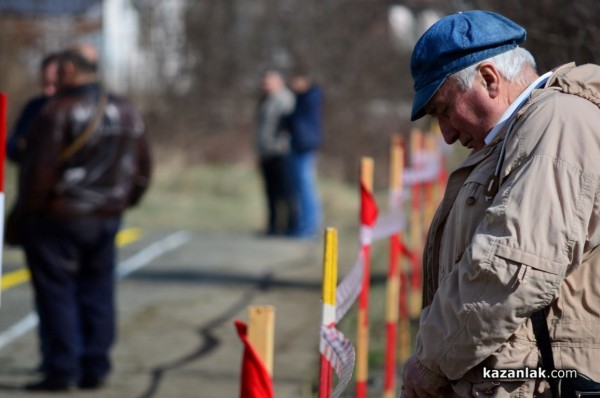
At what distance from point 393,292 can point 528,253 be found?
3.85m

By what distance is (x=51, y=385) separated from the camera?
7137mm

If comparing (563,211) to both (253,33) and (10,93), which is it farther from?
(253,33)

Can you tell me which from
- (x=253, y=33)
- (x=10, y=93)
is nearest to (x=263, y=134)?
(x=10, y=93)

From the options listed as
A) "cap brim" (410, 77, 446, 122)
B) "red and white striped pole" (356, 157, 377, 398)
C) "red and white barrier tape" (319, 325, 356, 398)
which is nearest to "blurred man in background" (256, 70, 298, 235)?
"red and white striped pole" (356, 157, 377, 398)

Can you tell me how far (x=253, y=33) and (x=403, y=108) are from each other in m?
5.86

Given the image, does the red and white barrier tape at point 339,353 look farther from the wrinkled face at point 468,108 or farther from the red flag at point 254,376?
the wrinkled face at point 468,108

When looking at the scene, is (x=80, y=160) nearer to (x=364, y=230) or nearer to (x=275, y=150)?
(x=364, y=230)

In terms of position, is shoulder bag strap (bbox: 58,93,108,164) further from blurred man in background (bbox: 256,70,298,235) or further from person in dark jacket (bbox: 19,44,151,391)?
blurred man in background (bbox: 256,70,298,235)

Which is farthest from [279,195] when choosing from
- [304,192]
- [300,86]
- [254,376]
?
[254,376]

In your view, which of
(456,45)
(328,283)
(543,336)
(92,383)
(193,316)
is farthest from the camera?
(193,316)

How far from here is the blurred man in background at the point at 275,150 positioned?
48.5ft

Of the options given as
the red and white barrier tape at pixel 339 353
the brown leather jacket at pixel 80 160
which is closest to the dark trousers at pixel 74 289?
the brown leather jacket at pixel 80 160

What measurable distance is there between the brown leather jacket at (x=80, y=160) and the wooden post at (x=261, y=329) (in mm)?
3669

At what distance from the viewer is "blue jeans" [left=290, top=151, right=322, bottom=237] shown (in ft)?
48.3
